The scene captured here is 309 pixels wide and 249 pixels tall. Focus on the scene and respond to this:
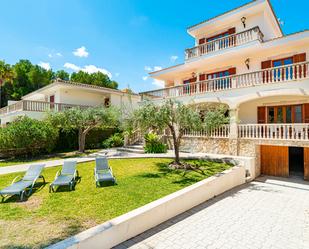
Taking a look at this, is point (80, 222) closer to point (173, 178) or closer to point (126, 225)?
point (126, 225)

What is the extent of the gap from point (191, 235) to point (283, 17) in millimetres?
22942

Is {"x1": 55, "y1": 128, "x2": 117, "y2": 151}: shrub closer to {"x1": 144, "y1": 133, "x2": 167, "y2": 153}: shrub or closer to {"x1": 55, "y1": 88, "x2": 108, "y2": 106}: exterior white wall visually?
{"x1": 144, "y1": 133, "x2": 167, "y2": 153}: shrub

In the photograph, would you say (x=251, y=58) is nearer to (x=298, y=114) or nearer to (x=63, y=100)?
(x=298, y=114)

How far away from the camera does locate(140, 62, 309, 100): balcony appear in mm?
11812

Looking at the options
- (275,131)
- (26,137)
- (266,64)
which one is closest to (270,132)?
(275,131)

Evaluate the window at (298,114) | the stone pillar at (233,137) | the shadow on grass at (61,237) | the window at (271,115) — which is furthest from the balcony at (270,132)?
the shadow on grass at (61,237)

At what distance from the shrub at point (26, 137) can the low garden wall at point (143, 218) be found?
12450 mm

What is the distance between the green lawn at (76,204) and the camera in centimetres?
462

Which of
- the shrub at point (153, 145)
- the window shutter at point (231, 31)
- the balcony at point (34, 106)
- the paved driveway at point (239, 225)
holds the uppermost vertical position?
the window shutter at point (231, 31)

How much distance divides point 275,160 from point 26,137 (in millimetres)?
18070

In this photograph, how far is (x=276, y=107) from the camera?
14.7 metres

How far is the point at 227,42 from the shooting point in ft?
52.6

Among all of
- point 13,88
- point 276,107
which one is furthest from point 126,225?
point 13,88

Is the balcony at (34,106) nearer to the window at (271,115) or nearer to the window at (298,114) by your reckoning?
the window at (271,115)
